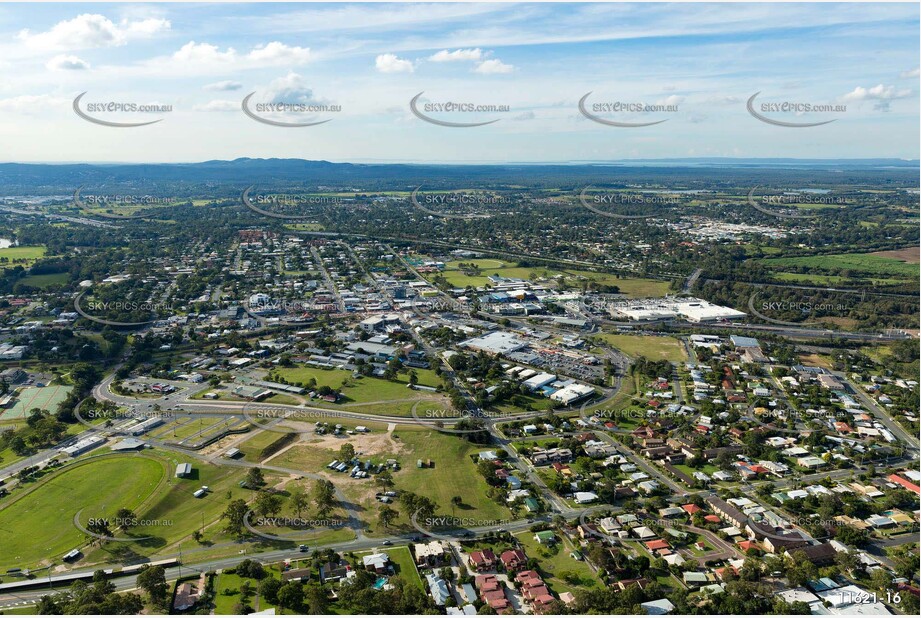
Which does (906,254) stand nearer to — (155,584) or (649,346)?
(649,346)

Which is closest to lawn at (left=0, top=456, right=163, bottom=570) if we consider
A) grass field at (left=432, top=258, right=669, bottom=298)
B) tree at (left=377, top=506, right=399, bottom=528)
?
tree at (left=377, top=506, right=399, bottom=528)

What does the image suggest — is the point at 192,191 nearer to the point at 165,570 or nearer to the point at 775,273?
the point at 775,273

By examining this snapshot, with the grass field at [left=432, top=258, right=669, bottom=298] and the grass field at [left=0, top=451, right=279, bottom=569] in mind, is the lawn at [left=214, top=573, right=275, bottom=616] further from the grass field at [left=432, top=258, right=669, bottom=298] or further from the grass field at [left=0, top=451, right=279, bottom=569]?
the grass field at [left=432, top=258, right=669, bottom=298]

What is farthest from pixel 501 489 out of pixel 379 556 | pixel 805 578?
pixel 805 578

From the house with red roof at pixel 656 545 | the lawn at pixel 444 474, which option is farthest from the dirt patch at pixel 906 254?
the lawn at pixel 444 474

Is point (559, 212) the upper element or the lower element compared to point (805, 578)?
upper

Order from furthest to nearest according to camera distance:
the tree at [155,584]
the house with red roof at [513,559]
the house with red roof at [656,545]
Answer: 1. the house with red roof at [656,545]
2. the house with red roof at [513,559]
3. the tree at [155,584]

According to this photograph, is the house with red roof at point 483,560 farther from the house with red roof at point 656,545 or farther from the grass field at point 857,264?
the grass field at point 857,264
